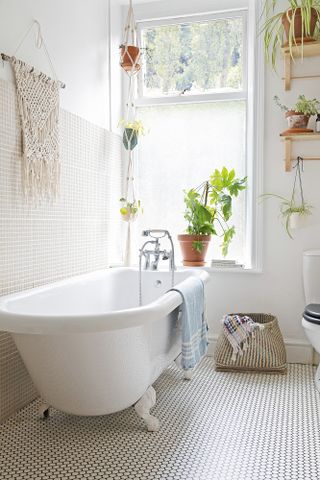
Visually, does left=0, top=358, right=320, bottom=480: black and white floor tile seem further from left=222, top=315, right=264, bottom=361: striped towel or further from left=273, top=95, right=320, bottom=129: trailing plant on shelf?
left=273, top=95, right=320, bottom=129: trailing plant on shelf

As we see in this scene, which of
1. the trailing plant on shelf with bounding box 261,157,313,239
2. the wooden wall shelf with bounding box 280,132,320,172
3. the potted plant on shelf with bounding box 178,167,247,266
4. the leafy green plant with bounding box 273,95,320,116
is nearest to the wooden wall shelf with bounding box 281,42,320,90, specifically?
the leafy green plant with bounding box 273,95,320,116

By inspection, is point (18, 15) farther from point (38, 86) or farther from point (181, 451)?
point (181, 451)

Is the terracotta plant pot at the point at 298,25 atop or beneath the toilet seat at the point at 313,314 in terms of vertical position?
atop

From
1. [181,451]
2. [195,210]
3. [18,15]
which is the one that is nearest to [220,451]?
[181,451]

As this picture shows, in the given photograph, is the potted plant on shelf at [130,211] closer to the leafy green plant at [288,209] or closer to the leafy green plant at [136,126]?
the leafy green plant at [136,126]

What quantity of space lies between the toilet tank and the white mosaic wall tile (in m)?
1.36

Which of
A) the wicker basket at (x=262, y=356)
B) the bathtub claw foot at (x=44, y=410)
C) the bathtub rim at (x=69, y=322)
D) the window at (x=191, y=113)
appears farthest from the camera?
the window at (x=191, y=113)

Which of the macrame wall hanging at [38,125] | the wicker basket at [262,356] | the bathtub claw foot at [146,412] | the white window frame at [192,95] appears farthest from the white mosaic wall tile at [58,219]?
the wicker basket at [262,356]

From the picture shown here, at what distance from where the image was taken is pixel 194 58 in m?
3.76

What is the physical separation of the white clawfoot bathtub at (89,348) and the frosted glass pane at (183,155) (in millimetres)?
1357

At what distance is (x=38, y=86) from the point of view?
2572 mm

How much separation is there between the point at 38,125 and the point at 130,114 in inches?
54.1

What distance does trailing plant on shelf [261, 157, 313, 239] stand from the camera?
329cm

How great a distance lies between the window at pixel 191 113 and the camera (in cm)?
367
